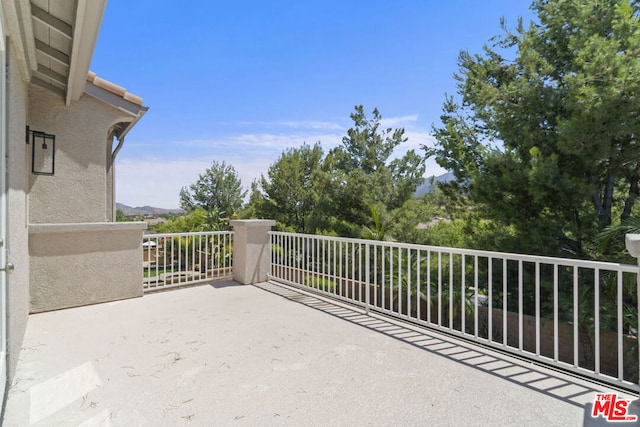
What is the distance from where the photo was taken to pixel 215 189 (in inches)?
1101

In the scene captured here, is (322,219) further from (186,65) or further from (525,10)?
(525,10)

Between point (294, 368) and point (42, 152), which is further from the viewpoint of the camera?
point (42, 152)

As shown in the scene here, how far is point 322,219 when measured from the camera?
1538 centimetres

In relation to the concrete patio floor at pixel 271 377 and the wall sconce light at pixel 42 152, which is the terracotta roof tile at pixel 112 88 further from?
the concrete patio floor at pixel 271 377

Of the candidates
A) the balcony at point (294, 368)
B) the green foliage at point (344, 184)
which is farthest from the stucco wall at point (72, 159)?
the green foliage at point (344, 184)

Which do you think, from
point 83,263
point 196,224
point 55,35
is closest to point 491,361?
point 83,263

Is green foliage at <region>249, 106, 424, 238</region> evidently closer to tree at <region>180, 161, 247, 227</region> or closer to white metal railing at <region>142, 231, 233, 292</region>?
white metal railing at <region>142, 231, 233, 292</region>

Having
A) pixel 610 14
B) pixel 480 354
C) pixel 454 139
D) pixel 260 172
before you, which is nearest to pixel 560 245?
pixel 454 139

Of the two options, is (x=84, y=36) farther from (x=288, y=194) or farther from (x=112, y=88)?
(x=288, y=194)

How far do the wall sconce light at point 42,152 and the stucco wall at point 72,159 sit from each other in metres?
0.11

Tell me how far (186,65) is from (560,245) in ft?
40.0

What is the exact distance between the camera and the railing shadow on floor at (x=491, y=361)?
246 cm

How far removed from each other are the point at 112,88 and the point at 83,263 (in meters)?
2.81

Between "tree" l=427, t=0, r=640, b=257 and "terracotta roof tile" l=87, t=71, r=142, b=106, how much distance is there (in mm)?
7875
